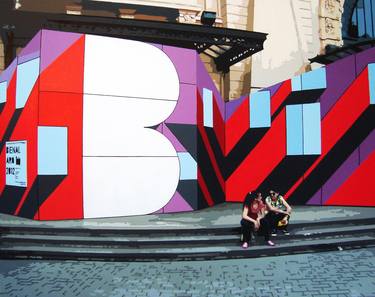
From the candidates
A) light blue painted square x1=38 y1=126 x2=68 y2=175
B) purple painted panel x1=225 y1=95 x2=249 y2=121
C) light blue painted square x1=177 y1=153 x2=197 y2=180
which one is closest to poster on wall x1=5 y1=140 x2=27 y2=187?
light blue painted square x1=38 y1=126 x2=68 y2=175

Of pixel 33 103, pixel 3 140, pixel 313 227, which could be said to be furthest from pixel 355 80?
pixel 3 140

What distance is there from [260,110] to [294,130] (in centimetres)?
142

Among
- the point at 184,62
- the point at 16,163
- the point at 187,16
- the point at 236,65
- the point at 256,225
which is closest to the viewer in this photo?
the point at 256,225

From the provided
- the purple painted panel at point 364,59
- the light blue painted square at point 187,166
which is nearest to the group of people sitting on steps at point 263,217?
the light blue painted square at point 187,166

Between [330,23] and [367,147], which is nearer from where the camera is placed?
[367,147]

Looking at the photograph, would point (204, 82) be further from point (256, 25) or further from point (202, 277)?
point (256, 25)

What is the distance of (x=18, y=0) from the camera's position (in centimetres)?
1650

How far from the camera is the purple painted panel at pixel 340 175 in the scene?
12.3 meters

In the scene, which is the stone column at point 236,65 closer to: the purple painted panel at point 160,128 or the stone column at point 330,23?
the stone column at point 330,23

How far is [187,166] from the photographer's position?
1148 cm

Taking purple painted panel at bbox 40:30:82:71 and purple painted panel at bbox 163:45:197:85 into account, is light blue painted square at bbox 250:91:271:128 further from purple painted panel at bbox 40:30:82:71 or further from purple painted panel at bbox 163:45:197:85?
purple painted panel at bbox 40:30:82:71

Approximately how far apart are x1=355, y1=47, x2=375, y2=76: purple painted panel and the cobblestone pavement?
271 inches

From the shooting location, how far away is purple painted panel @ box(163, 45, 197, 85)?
37.3 feet

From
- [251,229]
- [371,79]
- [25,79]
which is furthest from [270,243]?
[25,79]
